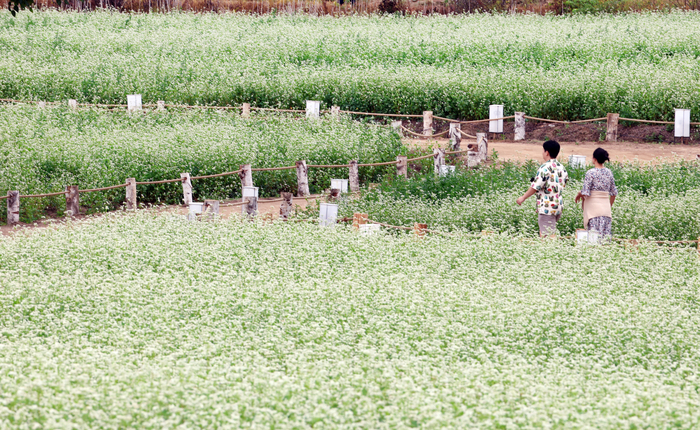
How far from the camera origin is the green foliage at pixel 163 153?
53.3 ft

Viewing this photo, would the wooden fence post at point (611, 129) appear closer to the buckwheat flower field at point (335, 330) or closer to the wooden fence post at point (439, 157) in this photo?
the wooden fence post at point (439, 157)

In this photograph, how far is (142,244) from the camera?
11.0 meters

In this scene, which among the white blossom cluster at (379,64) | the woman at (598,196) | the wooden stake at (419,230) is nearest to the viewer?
the woman at (598,196)

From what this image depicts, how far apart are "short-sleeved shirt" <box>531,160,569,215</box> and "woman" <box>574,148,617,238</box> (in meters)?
0.32

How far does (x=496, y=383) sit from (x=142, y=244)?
228 inches

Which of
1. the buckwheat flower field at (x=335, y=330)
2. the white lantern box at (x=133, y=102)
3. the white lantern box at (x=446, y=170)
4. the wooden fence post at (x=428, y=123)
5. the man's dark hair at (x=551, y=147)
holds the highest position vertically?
the white lantern box at (x=133, y=102)

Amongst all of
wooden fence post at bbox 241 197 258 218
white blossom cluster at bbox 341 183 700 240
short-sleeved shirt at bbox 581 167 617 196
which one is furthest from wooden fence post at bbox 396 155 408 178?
short-sleeved shirt at bbox 581 167 617 196

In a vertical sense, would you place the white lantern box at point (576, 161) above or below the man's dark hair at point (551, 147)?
below

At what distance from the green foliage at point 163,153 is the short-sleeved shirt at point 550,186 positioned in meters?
6.54

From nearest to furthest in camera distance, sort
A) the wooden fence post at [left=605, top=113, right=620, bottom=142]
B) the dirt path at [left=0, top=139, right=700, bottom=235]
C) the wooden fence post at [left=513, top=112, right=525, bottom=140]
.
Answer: the dirt path at [left=0, top=139, right=700, bottom=235] → the wooden fence post at [left=605, top=113, right=620, bottom=142] → the wooden fence post at [left=513, top=112, right=525, bottom=140]

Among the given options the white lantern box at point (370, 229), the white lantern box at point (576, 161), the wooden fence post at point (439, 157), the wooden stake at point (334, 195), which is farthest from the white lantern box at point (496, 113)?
the white lantern box at point (370, 229)

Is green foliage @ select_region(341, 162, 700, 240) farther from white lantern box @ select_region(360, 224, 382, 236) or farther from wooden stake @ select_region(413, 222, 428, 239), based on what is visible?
white lantern box @ select_region(360, 224, 382, 236)

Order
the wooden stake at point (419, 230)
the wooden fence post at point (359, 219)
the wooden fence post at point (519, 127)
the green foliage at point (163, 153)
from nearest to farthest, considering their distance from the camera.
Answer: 1. the wooden stake at point (419, 230)
2. the wooden fence post at point (359, 219)
3. the green foliage at point (163, 153)
4. the wooden fence post at point (519, 127)

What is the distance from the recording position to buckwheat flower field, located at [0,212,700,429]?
5.93 metres
